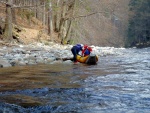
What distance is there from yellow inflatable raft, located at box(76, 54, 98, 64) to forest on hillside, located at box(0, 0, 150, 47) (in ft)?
Answer: 7.50

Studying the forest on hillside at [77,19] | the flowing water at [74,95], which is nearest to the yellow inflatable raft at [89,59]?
the forest on hillside at [77,19]

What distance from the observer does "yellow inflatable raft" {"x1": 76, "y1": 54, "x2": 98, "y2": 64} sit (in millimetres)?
11078

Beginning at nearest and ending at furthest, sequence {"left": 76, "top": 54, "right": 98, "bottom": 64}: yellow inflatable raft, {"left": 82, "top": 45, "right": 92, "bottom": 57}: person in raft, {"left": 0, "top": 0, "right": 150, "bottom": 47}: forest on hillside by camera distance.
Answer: {"left": 76, "top": 54, "right": 98, "bottom": 64}: yellow inflatable raft
{"left": 82, "top": 45, "right": 92, "bottom": 57}: person in raft
{"left": 0, "top": 0, "right": 150, "bottom": 47}: forest on hillside

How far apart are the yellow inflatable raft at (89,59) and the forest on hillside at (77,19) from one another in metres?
2.29

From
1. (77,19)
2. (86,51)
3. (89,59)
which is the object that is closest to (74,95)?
(89,59)

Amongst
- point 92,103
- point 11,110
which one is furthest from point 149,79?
point 11,110

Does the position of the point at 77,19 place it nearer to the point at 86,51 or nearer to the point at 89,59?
the point at 86,51

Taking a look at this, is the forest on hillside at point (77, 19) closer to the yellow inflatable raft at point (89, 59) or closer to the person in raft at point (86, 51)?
the person in raft at point (86, 51)

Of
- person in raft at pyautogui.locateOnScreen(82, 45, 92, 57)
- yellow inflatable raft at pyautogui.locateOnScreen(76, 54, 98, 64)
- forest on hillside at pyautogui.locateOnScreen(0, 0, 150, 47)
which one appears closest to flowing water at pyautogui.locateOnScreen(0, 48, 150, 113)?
forest on hillside at pyautogui.locateOnScreen(0, 0, 150, 47)

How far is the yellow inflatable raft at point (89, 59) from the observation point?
11078mm

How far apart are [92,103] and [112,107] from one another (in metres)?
0.36

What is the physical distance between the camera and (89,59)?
11.1 metres

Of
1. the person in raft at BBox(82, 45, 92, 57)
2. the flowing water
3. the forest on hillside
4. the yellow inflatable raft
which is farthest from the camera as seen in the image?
the forest on hillside

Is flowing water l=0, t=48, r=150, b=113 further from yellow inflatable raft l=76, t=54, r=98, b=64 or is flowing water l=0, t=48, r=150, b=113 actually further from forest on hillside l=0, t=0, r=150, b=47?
yellow inflatable raft l=76, t=54, r=98, b=64
